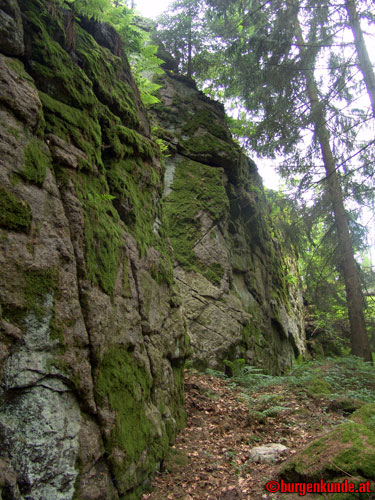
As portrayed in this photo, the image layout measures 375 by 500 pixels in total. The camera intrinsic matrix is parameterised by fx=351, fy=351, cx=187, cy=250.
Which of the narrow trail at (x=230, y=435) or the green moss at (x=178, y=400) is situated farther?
the green moss at (x=178, y=400)

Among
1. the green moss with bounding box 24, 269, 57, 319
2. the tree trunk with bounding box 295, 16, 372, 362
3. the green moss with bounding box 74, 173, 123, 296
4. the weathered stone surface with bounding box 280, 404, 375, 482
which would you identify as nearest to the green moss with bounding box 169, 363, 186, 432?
the weathered stone surface with bounding box 280, 404, 375, 482

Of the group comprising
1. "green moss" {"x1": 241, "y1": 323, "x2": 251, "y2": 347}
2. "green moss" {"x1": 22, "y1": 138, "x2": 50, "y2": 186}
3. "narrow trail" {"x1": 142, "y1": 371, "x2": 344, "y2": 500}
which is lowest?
"narrow trail" {"x1": 142, "y1": 371, "x2": 344, "y2": 500}

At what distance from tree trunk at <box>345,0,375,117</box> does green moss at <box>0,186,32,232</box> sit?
386 inches

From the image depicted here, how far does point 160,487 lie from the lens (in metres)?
4.04

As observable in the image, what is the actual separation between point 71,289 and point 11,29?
103 inches

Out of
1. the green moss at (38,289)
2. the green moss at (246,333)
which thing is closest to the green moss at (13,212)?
the green moss at (38,289)

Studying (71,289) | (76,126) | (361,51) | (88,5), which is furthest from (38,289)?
(361,51)

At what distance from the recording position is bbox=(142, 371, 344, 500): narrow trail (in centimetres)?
404

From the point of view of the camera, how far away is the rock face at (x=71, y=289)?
2.74 m

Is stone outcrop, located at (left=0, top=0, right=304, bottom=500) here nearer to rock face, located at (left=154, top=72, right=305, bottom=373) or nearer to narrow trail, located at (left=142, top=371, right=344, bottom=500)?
narrow trail, located at (left=142, top=371, right=344, bottom=500)

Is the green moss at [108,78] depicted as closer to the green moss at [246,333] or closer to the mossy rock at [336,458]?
the mossy rock at [336,458]

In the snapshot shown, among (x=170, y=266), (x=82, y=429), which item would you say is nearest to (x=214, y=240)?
(x=170, y=266)

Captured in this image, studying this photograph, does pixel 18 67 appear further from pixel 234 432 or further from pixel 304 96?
pixel 304 96

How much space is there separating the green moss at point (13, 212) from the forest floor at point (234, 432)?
313cm
